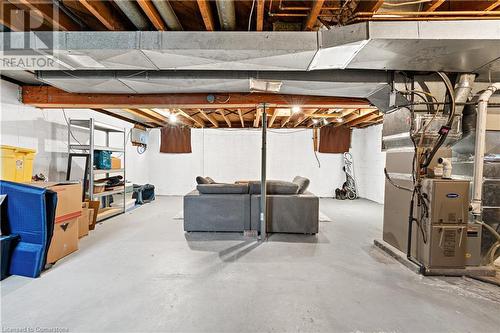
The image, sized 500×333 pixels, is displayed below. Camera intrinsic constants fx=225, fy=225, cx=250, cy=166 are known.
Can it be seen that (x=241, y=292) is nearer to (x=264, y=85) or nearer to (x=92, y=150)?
(x=264, y=85)

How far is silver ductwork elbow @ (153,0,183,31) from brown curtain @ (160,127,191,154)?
538 cm

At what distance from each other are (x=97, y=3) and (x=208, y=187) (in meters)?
2.49

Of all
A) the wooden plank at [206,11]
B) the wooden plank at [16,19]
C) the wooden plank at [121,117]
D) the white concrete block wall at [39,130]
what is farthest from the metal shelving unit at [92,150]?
the wooden plank at [206,11]

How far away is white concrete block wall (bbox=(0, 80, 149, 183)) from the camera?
124 inches

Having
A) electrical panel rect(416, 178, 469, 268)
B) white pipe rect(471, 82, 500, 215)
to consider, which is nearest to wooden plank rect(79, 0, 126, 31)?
electrical panel rect(416, 178, 469, 268)

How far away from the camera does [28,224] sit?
2.17 meters

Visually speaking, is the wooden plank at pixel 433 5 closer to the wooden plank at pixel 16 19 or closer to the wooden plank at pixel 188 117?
the wooden plank at pixel 16 19

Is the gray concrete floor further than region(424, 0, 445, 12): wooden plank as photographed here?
No

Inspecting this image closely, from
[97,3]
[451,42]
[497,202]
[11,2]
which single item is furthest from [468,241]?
[11,2]

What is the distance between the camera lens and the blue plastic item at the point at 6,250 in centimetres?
208

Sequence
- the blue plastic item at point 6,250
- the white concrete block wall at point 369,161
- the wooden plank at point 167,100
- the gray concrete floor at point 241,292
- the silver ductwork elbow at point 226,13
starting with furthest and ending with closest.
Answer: the white concrete block wall at point 369,161, the wooden plank at point 167,100, the blue plastic item at point 6,250, the silver ductwork elbow at point 226,13, the gray concrete floor at point 241,292

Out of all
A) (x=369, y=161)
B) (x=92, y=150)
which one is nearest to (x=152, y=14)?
(x=92, y=150)

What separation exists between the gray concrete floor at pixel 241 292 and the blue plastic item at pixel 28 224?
132 mm

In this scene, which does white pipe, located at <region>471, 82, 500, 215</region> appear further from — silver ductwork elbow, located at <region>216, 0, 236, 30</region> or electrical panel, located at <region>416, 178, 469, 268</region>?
silver ductwork elbow, located at <region>216, 0, 236, 30</region>
